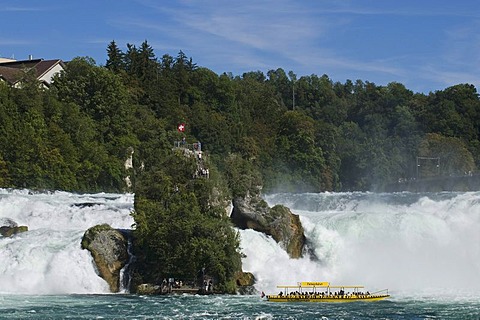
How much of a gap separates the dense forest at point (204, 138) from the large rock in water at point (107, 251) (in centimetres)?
102

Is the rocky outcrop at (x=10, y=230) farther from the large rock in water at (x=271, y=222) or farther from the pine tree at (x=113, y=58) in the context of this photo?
the pine tree at (x=113, y=58)

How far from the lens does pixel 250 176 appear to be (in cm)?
4675

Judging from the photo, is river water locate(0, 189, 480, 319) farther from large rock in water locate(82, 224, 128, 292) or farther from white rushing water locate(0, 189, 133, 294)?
large rock in water locate(82, 224, 128, 292)

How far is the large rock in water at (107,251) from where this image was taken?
39.5 meters

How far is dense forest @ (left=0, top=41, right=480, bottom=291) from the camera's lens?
41.4 m

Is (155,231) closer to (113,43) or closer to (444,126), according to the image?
(113,43)

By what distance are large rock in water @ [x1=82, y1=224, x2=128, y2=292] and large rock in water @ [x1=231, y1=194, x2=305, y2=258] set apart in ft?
24.2

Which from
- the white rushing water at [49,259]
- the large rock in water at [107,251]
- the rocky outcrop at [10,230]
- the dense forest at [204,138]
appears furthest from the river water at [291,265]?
the dense forest at [204,138]

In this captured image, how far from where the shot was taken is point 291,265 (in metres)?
43.8

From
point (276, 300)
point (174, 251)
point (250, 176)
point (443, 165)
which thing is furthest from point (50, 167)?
point (443, 165)

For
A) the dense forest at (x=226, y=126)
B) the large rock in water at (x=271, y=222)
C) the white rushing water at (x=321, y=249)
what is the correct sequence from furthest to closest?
the dense forest at (x=226, y=126), the large rock in water at (x=271, y=222), the white rushing water at (x=321, y=249)

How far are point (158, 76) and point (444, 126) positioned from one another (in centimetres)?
3721

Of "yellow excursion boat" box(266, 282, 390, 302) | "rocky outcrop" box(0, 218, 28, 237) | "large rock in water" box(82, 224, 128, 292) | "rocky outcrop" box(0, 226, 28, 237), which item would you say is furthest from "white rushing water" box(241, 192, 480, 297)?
"rocky outcrop" box(0, 218, 28, 237)

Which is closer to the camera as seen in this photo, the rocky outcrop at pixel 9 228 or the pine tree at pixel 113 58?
the rocky outcrop at pixel 9 228
